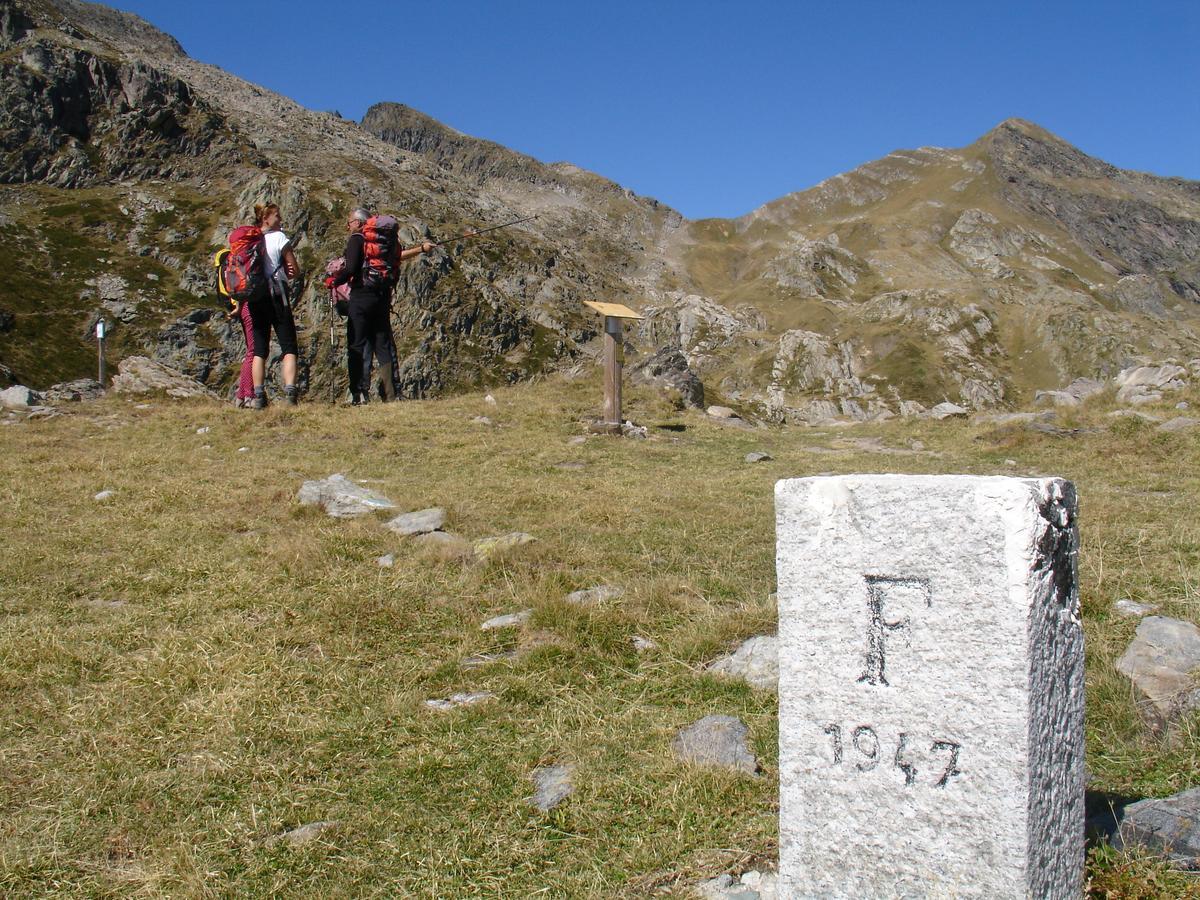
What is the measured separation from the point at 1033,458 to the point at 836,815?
12.1 meters

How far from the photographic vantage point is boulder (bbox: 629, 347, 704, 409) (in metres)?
26.9

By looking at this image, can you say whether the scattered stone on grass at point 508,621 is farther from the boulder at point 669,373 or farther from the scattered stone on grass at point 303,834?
the boulder at point 669,373

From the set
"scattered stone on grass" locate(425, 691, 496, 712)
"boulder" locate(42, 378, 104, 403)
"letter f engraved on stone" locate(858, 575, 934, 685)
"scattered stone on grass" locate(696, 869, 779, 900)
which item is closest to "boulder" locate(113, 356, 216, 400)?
"boulder" locate(42, 378, 104, 403)

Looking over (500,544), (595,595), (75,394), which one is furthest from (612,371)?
(75,394)

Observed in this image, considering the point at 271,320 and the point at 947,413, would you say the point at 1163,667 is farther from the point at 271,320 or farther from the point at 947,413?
the point at 947,413

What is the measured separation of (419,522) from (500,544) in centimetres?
121

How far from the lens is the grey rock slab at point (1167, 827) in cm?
311

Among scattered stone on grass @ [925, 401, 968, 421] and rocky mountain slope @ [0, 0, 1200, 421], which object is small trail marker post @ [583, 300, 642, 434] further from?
rocky mountain slope @ [0, 0, 1200, 421]

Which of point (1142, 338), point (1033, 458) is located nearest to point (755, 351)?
point (1142, 338)

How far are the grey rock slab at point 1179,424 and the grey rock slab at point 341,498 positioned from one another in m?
12.7

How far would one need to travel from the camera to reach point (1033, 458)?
13242 millimetres

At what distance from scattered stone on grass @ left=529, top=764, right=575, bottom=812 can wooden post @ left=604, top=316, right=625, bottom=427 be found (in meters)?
11.6

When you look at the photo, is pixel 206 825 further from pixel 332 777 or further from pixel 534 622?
pixel 534 622

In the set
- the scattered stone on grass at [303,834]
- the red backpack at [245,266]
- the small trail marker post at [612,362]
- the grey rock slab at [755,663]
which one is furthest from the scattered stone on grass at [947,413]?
the scattered stone on grass at [303,834]
